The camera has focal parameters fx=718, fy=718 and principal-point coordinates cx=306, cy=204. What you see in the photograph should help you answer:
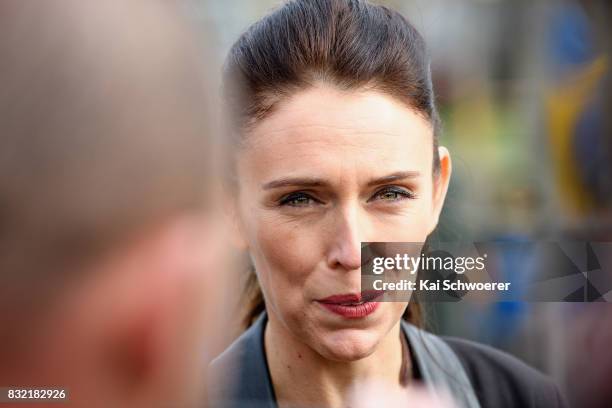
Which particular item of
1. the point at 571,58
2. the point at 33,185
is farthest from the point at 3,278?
the point at 571,58

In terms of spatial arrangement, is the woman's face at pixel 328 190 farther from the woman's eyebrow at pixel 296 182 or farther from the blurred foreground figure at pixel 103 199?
the blurred foreground figure at pixel 103 199

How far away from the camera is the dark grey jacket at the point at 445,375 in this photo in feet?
6.43

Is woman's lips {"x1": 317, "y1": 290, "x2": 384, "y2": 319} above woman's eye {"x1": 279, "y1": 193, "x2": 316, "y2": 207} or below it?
below

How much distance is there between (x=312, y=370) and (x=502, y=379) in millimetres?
531

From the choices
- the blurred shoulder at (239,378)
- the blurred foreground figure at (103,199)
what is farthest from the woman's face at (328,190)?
the blurred foreground figure at (103,199)

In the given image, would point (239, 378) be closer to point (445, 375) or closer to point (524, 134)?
point (445, 375)

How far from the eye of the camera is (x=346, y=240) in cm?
180

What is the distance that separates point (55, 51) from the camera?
45.4 inches

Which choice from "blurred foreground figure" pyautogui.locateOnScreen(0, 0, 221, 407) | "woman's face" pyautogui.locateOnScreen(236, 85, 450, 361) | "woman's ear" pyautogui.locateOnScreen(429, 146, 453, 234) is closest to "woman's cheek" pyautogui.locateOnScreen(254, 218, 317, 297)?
"woman's face" pyautogui.locateOnScreen(236, 85, 450, 361)

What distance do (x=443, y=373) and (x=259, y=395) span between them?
52 centimetres

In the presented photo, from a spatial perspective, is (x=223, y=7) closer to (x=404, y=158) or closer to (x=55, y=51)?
(x=404, y=158)

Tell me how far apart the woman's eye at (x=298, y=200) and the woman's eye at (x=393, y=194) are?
169mm

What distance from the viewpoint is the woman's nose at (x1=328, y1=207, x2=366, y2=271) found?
1800 millimetres

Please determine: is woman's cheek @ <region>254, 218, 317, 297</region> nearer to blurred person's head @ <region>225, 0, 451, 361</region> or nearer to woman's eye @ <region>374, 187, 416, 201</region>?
blurred person's head @ <region>225, 0, 451, 361</region>
